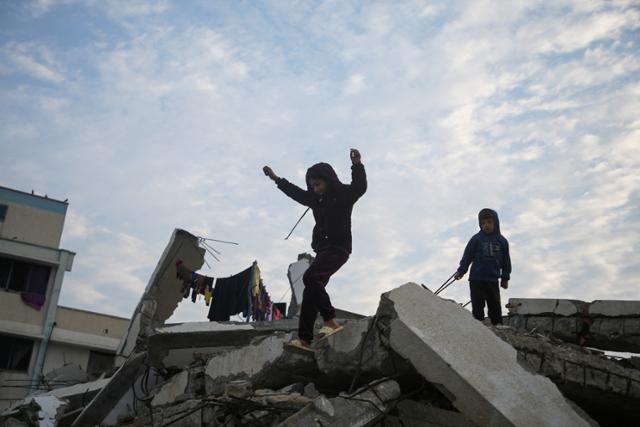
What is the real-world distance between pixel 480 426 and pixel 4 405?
65.1 feet

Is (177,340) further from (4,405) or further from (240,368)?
(4,405)

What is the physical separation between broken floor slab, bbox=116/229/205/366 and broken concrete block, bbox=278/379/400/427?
1056cm

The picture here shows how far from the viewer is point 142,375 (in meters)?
7.63

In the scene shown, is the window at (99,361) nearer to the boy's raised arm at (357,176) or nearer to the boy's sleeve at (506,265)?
the boy's sleeve at (506,265)

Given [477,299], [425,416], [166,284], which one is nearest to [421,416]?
[425,416]

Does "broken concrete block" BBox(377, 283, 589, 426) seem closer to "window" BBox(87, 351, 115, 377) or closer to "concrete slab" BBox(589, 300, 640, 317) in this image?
"concrete slab" BBox(589, 300, 640, 317)

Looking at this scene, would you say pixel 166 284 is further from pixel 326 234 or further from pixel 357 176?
pixel 357 176

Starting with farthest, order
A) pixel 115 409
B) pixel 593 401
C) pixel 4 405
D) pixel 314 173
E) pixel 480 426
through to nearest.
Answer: pixel 4 405
pixel 115 409
pixel 314 173
pixel 593 401
pixel 480 426

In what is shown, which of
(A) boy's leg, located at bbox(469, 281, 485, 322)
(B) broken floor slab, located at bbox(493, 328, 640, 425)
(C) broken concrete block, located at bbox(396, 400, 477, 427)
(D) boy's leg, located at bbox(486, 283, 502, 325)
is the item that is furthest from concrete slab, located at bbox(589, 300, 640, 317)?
(C) broken concrete block, located at bbox(396, 400, 477, 427)

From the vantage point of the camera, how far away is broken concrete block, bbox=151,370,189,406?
20.1 feet

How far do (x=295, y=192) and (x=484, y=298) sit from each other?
2.22m

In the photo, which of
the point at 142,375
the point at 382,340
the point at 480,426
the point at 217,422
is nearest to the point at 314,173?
the point at 382,340

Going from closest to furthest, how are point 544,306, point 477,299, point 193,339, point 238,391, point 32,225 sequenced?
point 238,391, point 544,306, point 477,299, point 193,339, point 32,225

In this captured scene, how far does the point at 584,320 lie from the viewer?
5457mm
